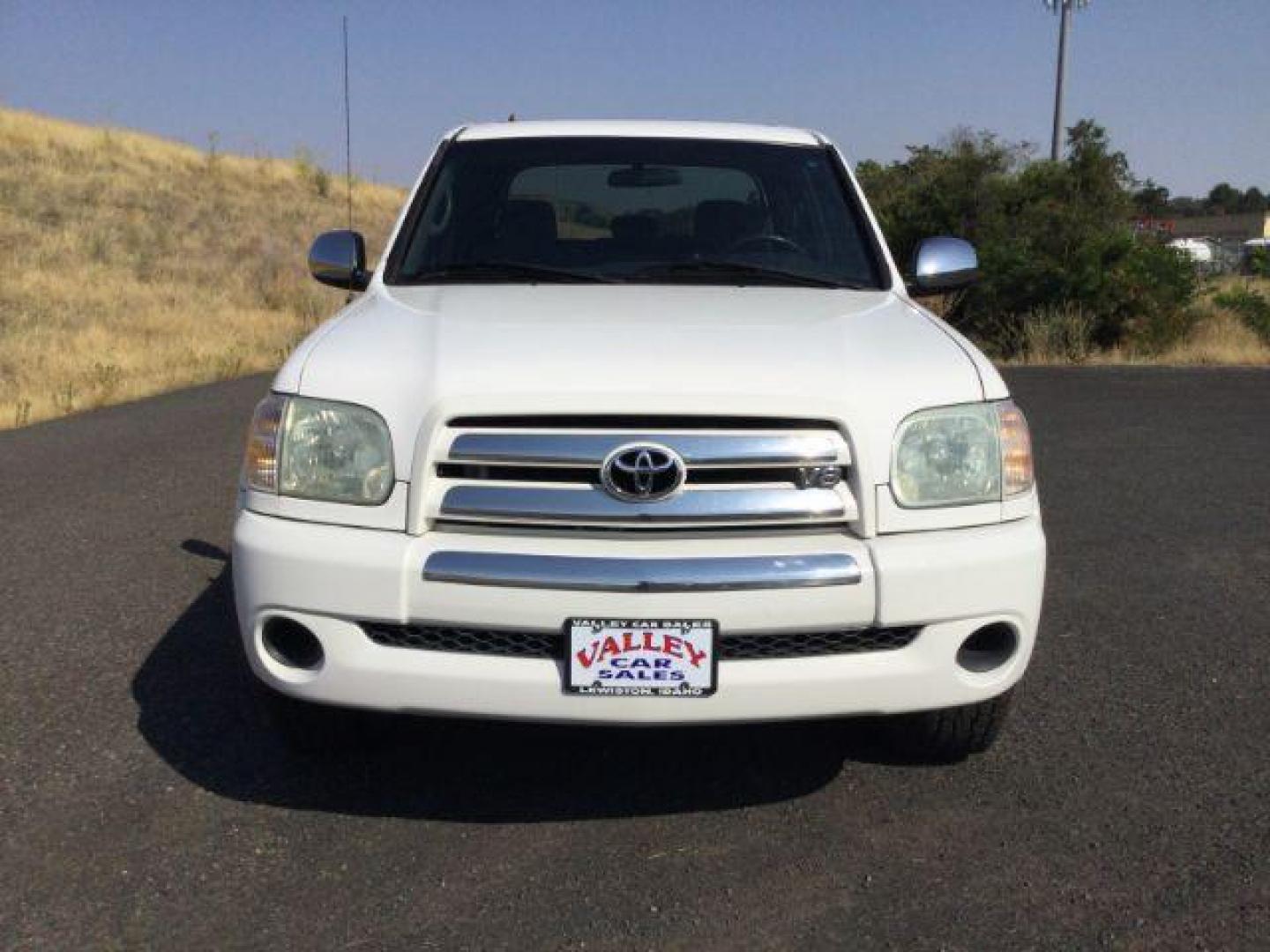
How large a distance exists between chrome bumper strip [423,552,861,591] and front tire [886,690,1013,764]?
705 mm

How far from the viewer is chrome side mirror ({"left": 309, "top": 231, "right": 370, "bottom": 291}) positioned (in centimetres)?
434

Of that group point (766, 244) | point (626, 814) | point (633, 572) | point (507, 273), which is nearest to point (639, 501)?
point (633, 572)

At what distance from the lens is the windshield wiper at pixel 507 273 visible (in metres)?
3.86

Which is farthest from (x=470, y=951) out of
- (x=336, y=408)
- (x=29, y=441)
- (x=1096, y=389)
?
(x=1096, y=389)

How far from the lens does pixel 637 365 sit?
2.84 meters

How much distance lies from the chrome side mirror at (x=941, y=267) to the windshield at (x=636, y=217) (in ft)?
0.79

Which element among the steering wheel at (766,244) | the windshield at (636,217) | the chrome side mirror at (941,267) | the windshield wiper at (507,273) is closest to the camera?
the windshield wiper at (507,273)

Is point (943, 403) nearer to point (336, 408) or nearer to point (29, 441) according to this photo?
point (336, 408)

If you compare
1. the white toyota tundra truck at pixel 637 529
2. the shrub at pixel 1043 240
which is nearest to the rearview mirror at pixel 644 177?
the white toyota tundra truck at pixel 637 529

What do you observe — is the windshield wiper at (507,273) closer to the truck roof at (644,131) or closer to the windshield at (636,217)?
the windshield at (636,217)

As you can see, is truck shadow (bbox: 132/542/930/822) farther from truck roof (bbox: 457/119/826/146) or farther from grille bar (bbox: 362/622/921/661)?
truck roof (bbox: 457/119/826/146)

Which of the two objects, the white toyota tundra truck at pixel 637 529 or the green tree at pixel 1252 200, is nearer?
the white toyota tundra truck at pixel 637 529

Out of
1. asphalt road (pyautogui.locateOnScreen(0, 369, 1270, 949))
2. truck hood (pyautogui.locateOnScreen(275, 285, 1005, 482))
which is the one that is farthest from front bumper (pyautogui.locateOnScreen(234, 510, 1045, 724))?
asphalt road (pyautogui.locateOnScreen(0, 369, 1270, 949))

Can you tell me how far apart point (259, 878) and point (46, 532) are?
3669 mm
